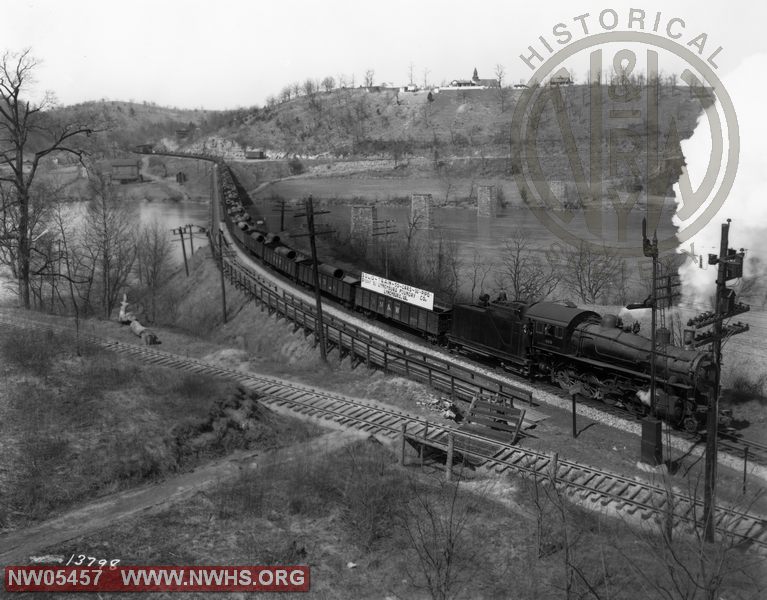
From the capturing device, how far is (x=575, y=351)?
867 inches

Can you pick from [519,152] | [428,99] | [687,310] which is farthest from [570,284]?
[428,99]

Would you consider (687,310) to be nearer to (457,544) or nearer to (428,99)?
(457,544)

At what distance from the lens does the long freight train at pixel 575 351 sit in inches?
755

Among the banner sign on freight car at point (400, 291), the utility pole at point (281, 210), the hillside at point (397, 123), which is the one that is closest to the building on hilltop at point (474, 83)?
the hillside at point (397, 123)

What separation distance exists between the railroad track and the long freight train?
295 centimetres

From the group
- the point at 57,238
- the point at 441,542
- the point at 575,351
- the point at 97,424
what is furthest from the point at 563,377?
the point at 57,238

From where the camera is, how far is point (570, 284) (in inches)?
1969

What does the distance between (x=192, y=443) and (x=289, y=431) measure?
10.8 ft

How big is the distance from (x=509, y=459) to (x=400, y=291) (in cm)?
1613

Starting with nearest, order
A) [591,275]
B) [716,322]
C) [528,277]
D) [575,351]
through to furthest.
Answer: [716,322] → [575,351] → [591,275] → [528,277]

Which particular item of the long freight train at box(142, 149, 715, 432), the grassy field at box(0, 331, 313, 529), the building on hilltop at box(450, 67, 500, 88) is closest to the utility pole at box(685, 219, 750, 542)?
the long freight train at box(142, 149, 715, 432)

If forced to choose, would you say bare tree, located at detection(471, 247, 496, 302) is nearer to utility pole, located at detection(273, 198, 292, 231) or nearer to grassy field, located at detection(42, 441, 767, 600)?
utility pole, located at detection(273, 198, 292, 231)

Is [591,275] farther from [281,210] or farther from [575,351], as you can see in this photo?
[575,351]

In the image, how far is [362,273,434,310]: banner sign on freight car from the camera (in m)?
30.5
